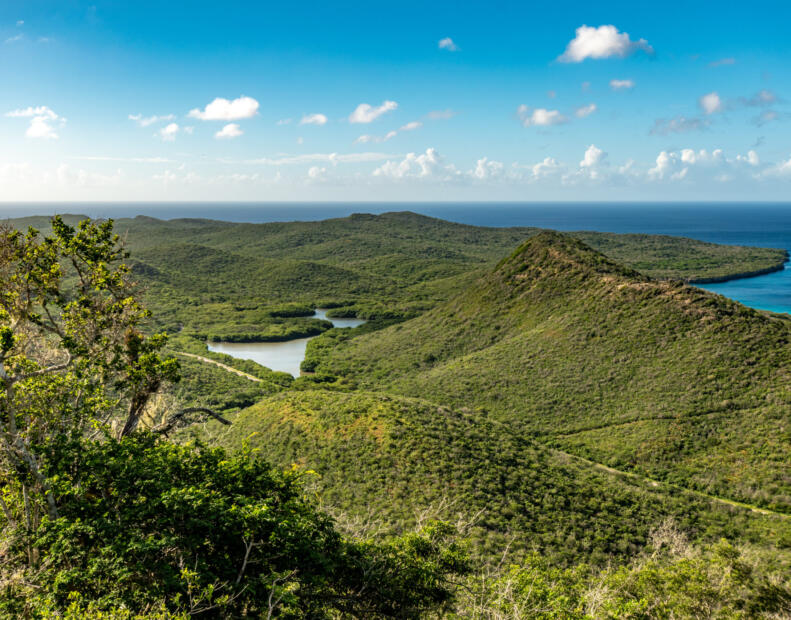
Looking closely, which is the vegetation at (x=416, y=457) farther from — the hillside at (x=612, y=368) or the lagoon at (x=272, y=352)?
the lagoon at (x=272, y=352)

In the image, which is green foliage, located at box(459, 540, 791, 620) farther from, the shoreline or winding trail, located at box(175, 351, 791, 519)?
the shoreline

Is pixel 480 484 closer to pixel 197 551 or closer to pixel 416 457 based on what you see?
pixel 416 457

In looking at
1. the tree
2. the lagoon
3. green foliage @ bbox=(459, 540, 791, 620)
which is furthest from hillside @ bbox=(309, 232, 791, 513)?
the tree

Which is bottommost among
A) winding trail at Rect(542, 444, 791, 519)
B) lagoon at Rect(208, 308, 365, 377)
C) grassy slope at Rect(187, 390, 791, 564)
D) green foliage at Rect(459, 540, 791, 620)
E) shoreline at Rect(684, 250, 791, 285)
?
lagoon at Rect(208, 308, 365, 377)

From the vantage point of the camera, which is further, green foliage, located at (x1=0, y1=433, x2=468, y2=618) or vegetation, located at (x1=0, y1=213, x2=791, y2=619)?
vegetation, located at (x1=0, y1=213, x2=791, y2=619)

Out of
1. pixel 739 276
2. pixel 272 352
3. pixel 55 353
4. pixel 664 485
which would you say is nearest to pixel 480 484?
pixel 664 485

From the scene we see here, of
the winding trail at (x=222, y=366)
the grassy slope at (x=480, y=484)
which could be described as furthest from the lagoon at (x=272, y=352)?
the grassy slope at (x=480, y=484)
